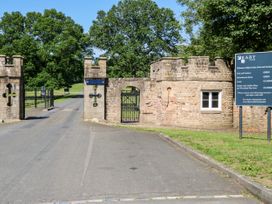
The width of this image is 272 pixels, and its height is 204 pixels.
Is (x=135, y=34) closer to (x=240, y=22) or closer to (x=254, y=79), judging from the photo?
(x=240, y=22)

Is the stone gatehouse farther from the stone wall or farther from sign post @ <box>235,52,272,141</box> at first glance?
sign post @ <box>235,52,272,141</box>

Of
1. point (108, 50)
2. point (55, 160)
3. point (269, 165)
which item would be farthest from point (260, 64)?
point (108, 50)

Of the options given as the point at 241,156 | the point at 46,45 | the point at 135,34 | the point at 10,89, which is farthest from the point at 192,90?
the point at 46,45

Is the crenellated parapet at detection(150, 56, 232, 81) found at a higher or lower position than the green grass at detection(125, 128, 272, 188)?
higher

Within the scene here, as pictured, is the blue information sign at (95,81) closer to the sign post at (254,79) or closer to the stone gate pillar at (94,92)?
the stone gate pillar at (94,92)

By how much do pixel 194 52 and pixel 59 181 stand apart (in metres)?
32.5

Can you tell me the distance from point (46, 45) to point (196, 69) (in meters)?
45.9

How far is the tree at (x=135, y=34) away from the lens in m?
64.9

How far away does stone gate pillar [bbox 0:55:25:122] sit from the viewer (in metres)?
29.2

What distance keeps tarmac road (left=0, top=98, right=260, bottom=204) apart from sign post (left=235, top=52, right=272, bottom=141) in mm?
4472

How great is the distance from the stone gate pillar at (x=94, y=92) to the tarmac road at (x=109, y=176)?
12791 mm

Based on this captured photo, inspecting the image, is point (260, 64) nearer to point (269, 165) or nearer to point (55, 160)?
point (269, 165)

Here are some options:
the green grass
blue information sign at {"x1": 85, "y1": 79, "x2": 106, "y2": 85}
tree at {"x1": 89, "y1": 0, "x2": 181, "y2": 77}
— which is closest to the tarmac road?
the green grass

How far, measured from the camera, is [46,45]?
2726 inches
